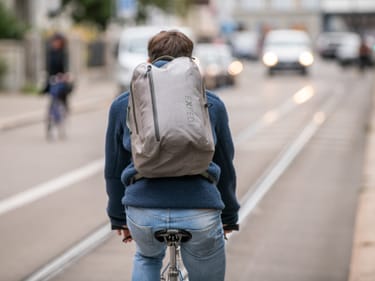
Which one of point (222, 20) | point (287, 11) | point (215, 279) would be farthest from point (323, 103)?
point (287, 11)

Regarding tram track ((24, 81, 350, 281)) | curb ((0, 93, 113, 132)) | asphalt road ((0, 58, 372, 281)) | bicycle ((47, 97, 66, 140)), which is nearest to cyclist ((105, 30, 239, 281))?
asphalt road ((0, 58, 372, 281))

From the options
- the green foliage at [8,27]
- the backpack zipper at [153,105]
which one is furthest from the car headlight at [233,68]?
the backpack zipper at [153,105]

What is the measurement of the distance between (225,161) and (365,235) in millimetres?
4116

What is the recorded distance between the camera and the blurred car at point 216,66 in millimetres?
32344

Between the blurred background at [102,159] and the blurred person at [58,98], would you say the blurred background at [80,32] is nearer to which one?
the blurred background at [102,159]

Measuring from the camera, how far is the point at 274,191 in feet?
36.4

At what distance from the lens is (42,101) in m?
25.1

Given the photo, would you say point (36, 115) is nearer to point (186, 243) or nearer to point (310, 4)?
point (186, 243)

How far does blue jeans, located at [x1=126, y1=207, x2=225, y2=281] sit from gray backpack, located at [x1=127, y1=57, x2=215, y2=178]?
167 millimetres

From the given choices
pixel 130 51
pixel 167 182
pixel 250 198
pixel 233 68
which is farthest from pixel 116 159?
pixel 233 68

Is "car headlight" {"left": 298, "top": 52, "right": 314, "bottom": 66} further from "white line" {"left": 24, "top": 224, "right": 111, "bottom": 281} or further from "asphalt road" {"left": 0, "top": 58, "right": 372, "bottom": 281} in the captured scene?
"white line" {"left": 24, "top": 224, "right": 111, "bottom": 281}

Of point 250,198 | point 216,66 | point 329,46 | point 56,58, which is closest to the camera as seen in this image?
point 250,198

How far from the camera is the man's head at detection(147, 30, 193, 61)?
13.3 ft

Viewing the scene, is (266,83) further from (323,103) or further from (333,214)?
(333,214)
